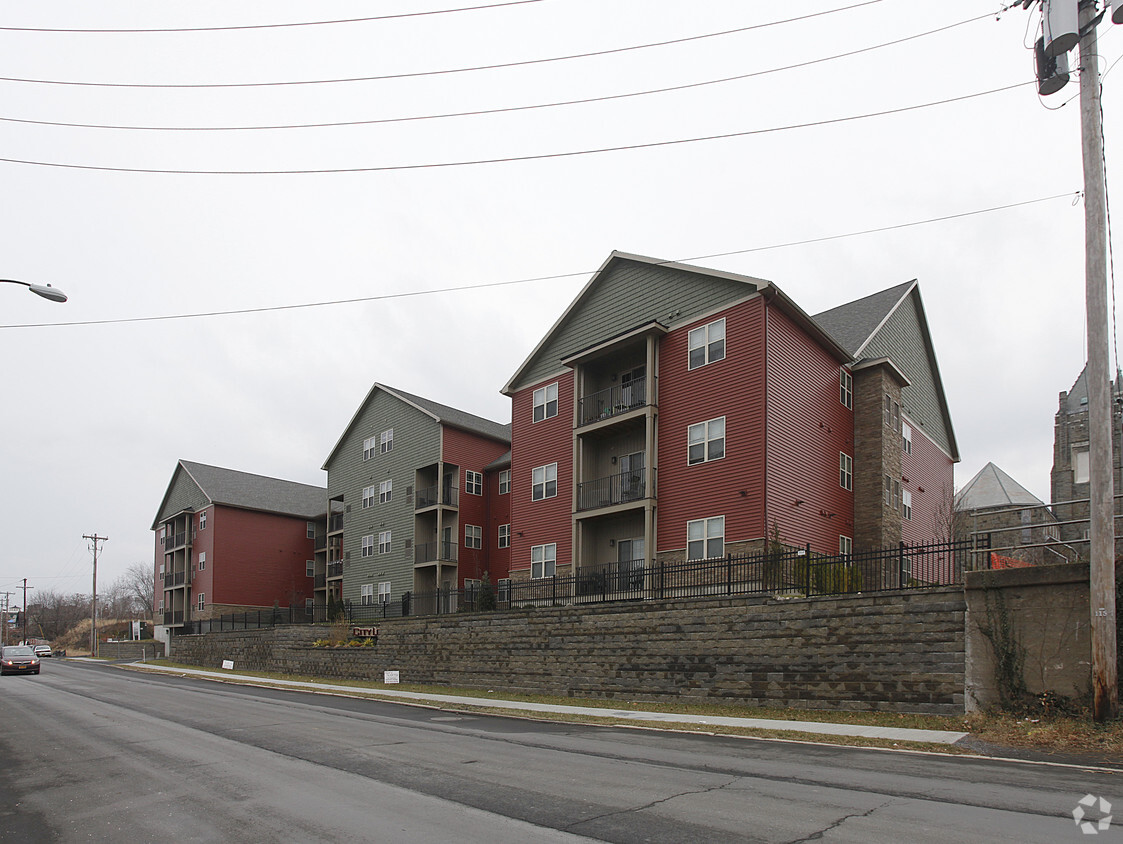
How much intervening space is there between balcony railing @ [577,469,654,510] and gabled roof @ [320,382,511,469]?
14820 mm

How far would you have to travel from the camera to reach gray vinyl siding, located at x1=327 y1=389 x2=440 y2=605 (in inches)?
1796

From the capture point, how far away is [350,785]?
10.2 metres

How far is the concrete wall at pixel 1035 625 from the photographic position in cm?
1462

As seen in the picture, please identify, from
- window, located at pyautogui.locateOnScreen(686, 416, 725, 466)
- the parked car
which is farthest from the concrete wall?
the parked car

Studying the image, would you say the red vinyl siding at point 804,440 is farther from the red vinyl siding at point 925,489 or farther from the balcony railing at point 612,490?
the balcony railing at point 612,490

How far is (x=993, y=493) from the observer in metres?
49.0

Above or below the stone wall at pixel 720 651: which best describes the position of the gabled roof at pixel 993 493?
above

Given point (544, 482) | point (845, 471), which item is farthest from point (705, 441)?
point (544, 482)

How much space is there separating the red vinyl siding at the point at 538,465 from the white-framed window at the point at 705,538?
6102 millimetres

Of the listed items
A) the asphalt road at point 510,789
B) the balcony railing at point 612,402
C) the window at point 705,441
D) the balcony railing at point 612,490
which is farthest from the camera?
the balcony railing at point 612,402

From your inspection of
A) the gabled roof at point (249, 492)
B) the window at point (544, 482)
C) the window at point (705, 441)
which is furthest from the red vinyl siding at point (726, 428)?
the gabled roof at point (249, 492)

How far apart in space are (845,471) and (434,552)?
23.0 m

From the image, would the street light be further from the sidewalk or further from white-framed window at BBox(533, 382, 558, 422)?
white-framed window at BBox(533, 382, 558, 422)

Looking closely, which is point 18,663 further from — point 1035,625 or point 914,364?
point 1035,625
